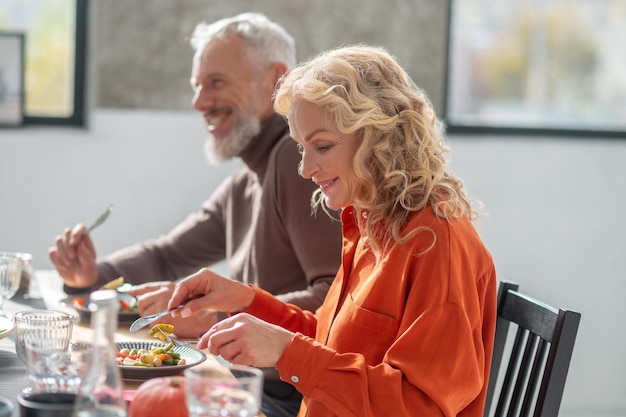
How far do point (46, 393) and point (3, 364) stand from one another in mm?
547

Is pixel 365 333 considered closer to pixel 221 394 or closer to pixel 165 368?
pixel 165 368

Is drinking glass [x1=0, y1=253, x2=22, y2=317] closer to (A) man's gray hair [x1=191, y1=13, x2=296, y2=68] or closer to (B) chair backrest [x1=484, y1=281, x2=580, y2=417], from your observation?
(A) man's gray hair [x1=191, y1=13, x2=296, y2=68]

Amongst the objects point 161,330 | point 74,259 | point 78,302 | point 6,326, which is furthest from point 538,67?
point 6,326

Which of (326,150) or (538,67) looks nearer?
(326,150)

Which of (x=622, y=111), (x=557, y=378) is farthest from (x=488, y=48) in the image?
(x=557, y=378)

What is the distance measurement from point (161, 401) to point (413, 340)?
1.32 ft

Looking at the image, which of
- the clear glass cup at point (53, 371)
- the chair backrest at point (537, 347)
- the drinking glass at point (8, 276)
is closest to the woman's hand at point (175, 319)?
the drinking glass at point (8, 276)

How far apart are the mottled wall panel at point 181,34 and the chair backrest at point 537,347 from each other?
1982mm

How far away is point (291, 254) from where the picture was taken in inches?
92.0

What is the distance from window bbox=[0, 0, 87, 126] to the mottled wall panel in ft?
0.33

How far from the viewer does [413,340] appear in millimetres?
1441

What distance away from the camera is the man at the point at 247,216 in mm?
2211

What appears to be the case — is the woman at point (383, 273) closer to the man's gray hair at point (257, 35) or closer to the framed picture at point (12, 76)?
the man's gray hair at point (257, 35)

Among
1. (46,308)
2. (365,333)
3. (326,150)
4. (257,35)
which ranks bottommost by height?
(46,308)
